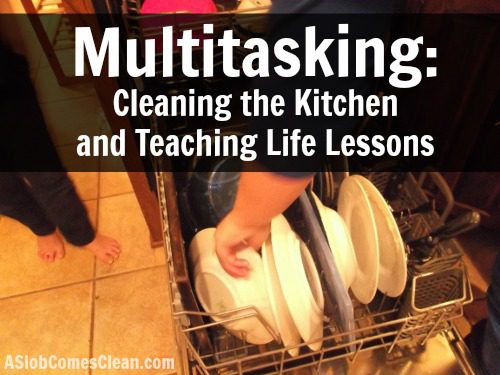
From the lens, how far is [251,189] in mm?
484

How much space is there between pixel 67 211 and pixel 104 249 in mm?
166

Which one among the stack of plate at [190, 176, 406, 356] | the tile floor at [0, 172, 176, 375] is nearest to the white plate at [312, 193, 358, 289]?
the stack of plate at [190, 176, 406, 356]

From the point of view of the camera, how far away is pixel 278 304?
1.86 ft

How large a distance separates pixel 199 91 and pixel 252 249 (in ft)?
1.07

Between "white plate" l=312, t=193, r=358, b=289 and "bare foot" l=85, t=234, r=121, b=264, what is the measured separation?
73 cm

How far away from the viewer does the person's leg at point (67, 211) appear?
964 mm

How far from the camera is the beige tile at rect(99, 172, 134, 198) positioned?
1350 mm

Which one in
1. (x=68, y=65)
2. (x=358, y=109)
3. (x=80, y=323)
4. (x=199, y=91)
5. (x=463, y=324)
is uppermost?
(x=68, y=65)

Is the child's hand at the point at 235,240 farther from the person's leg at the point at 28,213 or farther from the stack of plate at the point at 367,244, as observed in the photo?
the person's leg at the point at 28,213

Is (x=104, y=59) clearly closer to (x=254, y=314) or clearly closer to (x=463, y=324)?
(x=254, y=314)

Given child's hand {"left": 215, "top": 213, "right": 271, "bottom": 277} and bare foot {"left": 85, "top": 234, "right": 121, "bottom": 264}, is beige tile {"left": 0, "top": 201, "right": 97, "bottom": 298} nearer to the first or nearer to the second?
bare foot {"left": 85, "top": 234, "right": 121, "bottom": 264}

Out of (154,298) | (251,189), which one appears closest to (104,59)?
(251,189)

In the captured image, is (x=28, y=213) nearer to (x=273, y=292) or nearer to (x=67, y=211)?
(x=67, y=211)

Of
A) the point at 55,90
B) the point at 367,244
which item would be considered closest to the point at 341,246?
the point at 367,244
